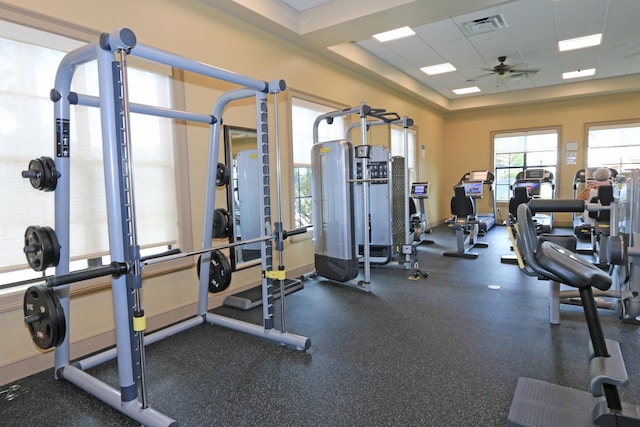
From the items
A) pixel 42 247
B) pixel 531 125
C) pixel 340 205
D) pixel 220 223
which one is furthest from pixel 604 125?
pixel 42 247

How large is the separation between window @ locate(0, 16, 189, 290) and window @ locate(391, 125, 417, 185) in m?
5.46

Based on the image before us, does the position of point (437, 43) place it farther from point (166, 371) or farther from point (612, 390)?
point (166, 371)

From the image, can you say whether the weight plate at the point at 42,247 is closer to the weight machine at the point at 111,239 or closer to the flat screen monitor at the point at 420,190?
the weight machine at the point at 111,239

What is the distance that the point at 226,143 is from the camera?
3.97 metres

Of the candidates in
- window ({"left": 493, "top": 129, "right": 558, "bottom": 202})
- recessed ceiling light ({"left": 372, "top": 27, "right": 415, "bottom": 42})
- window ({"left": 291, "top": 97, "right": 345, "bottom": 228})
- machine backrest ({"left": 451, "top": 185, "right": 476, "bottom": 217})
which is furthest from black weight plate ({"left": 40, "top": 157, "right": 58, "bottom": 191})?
window ({"left": 493, "top": 129, "right": 558, "bottom": 202})

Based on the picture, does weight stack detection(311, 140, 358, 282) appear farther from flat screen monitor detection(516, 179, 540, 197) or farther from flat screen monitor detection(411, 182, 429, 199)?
flat screen monitor detection(516, 179, 540, 197)

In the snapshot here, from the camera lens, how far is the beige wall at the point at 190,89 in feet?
8.46

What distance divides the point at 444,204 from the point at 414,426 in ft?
30.9

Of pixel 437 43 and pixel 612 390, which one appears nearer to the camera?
pixel 612 390

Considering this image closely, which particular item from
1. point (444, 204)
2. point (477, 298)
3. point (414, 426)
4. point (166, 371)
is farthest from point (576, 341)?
point (444, 204)

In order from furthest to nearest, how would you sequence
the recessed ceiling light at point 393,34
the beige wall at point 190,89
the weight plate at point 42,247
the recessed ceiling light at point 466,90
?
the recessed ceiling light at point 466,90 → the recessed ceiling light at point 393,34 → the beige wall at point 190,89 → the weight plate at point 42,247

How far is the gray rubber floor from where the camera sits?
205 cm

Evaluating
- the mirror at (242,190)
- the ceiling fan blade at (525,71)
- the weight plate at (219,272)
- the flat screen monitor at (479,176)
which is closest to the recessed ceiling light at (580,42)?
the ceiling fan blade at (525,71)

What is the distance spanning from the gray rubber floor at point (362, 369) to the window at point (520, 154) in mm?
6844
